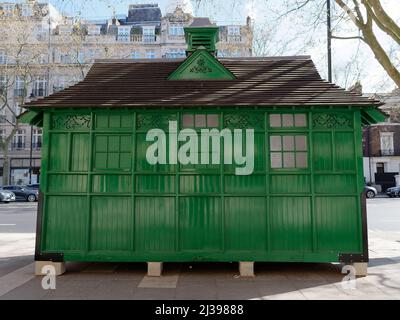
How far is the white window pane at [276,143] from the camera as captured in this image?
7262mm

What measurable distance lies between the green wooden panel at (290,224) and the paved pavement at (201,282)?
0.65 metres

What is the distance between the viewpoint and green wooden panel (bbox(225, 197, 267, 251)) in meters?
7.04

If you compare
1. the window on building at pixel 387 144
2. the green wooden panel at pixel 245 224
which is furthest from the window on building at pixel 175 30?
the green wooden panel at pixel 245 224

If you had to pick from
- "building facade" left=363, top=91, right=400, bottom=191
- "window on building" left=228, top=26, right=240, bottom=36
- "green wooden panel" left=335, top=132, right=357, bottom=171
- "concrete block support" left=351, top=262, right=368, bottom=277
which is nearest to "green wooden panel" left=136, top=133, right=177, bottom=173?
"green wooden panel" left=335, top=132, right=357, bottom=171

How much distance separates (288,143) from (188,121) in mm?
2209

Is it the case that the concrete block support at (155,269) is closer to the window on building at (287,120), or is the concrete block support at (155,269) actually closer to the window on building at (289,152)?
the window on building at (289,152)

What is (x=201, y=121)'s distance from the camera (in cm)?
739

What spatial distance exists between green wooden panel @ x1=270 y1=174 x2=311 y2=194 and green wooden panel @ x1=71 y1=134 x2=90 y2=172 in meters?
4.01

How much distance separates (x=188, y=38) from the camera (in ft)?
28.6

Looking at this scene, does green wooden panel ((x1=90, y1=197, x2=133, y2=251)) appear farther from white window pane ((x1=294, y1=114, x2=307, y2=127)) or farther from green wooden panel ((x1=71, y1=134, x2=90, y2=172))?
white window pane ((x1=294, y1=114, x2=307, y2=127))

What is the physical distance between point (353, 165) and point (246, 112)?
98.3 inches

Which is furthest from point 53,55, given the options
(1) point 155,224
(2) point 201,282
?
(2) point 201,282

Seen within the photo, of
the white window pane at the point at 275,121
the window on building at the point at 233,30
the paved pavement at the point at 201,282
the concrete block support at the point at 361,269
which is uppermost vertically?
the window on building at the point at 233,30

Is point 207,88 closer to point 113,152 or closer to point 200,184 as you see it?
point 200,184
